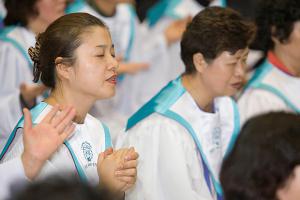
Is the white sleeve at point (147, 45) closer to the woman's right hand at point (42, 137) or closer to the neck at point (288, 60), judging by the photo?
the neck at point (288, 60)

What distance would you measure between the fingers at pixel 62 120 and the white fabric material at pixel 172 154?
60 centimetres

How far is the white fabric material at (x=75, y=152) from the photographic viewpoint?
76.7 inches

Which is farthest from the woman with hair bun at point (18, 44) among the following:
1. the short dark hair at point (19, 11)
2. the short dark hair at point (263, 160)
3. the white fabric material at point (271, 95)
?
the short dark hair at point (263, 160)

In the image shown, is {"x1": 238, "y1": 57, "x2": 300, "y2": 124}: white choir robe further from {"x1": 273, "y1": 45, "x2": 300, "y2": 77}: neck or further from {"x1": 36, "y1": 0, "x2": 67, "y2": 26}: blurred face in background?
{"x1": 36, "y1": 0, "x2": 67, "y2": 26}: blurred face in background

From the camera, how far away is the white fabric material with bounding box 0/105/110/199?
195 cm

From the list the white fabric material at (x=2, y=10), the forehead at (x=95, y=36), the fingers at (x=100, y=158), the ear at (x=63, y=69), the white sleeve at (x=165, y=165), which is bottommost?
the white sleeve at (x=165, y=165)

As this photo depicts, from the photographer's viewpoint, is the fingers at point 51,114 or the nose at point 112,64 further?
the nose at point 112,64

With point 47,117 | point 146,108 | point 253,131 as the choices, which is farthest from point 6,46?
point 253,131

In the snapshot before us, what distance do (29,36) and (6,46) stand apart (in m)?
0.11

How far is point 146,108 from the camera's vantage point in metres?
2.60

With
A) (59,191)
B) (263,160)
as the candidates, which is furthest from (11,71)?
(59,191)

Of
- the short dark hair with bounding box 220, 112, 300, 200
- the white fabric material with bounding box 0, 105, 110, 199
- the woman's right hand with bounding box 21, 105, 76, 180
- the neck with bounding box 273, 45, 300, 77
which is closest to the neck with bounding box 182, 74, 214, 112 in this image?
the white fabric material with bounding box 0, 105, 110, 199

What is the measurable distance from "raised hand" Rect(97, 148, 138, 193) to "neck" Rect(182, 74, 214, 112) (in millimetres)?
636

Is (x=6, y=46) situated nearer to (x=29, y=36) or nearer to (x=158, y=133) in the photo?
(x=29, y=36)
